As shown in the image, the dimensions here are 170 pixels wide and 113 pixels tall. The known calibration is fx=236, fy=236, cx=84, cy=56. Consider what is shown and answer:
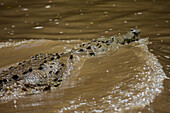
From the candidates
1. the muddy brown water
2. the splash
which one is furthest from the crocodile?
the splash

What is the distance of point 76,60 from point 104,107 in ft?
4.06

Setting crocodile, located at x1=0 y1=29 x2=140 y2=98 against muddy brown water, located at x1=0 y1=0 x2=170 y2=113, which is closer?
muddy brown water, located at x1=0 y1=0 x2=170 y2=113

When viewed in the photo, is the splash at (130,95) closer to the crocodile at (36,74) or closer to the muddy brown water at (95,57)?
the muddy brown water at (95,57)

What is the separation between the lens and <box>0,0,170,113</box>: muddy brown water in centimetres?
238

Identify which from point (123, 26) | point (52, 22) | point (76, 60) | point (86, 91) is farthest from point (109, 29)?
point (86, 91)

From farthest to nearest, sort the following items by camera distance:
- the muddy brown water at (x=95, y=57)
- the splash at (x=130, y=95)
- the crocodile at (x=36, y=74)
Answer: the crocodile at (x=36, y=74)
the muddy brown water at (x=95, y=57)
the splash at (x=130, y=95)

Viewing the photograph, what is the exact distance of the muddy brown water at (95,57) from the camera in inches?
93.7

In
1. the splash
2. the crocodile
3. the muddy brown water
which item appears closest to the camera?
the splash

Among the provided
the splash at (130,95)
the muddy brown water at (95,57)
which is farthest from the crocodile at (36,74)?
the splash at (130,95)

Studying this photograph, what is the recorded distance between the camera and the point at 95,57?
11.5 ft

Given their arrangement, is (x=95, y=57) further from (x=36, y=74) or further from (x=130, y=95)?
(x=130, y=95)

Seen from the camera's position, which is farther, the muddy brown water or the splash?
the muddy brown water

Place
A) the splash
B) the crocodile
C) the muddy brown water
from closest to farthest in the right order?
the splash
the muddy brown water
the crocodile

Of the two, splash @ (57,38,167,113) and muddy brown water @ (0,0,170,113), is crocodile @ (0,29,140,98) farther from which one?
splash @ (57,38,167,113)
